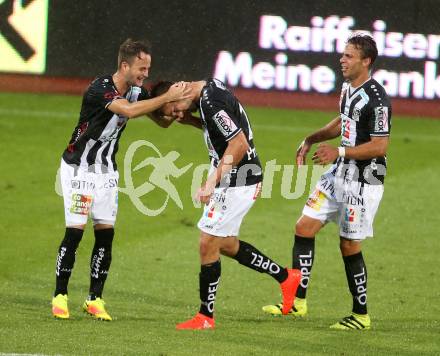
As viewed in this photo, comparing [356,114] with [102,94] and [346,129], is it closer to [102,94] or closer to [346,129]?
[346,129]

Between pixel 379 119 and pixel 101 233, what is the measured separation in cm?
252

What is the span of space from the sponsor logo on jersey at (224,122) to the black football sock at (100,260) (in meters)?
1.47

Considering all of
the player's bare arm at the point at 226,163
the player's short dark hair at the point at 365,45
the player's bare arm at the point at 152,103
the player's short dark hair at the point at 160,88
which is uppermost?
the player's short dark hair at the point at 365,45

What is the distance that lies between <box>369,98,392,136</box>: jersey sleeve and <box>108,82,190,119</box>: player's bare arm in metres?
1.55

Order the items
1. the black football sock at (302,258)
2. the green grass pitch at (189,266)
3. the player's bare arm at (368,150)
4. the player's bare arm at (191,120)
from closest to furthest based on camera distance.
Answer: the green grass pitch at (189,266), the player's bare arm at (368,150), the player's bare arm at (191,120), the black football sock at (302,258)

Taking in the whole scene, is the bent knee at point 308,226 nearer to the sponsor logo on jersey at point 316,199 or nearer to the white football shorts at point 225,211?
the sponsor logo on jersey at point 316,199

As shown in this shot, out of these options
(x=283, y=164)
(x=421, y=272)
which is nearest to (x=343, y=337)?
(x=421, y=272)

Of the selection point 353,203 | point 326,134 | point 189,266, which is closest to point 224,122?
point 353,203

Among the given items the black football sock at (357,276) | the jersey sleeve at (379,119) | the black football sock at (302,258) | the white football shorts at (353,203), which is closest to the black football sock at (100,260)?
the black football sock at (302,258)

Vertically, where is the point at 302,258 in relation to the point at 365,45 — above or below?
below

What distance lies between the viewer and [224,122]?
888 cm

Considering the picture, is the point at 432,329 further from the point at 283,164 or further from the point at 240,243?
the point at 283,164

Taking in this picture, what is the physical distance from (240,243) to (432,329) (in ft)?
5.75

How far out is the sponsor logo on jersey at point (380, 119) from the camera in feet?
30.3
